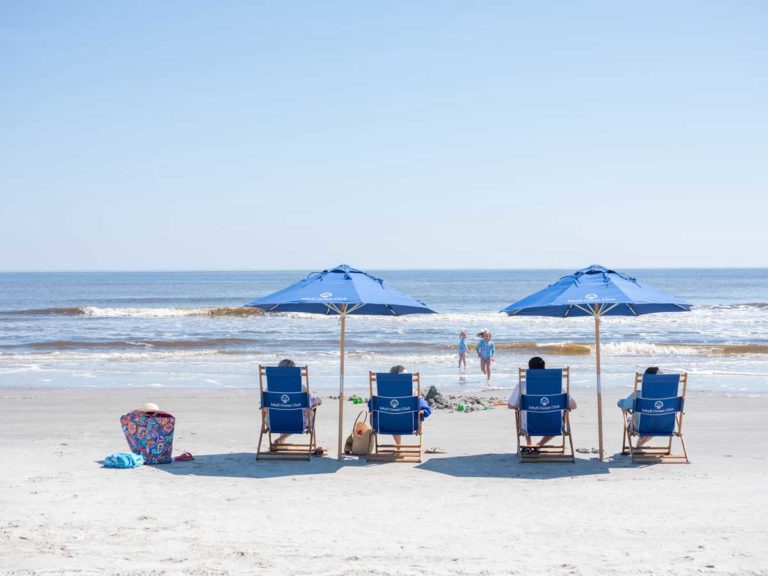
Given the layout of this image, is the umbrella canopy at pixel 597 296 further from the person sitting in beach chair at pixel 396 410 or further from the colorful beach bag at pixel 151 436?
the colorful beach bag at pixel 151 436

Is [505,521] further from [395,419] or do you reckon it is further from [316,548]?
[395,419]

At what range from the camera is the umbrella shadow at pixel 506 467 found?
792cm

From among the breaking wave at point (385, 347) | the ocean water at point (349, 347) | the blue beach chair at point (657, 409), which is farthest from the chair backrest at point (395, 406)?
the breaking wave at point (385, 347)

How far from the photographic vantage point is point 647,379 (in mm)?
8422

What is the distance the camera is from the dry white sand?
5.04 meters

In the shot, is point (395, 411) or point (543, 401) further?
point (395, 411)

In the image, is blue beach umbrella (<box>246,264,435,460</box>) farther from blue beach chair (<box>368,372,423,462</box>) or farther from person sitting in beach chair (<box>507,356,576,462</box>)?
person sitting in beach chair (<box>507,356,576,462</box>)

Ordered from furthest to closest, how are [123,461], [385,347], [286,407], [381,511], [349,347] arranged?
[349,347], [385,347], [286,407], [123,461], [381,511]

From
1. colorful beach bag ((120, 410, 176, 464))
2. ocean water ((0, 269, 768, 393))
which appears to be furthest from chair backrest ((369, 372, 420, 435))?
ocean water ((0, 269, 768, 393))

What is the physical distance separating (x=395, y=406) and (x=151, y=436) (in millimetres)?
2431

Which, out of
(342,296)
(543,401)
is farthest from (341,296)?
(543,401)

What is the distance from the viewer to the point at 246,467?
823 centimetres

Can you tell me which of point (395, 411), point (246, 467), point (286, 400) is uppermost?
point (286, 400)

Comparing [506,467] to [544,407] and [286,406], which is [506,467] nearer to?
[544,407]
